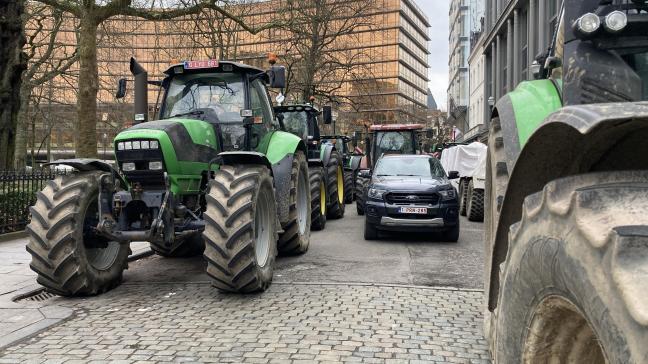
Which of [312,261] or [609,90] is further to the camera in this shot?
[312,261]

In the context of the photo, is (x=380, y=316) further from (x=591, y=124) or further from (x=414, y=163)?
(x=414, y=163)

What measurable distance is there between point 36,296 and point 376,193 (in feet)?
19.4

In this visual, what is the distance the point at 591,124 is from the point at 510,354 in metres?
0.95

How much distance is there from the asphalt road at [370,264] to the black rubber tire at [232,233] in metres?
1.24

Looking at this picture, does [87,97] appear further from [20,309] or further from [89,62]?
[20,309]

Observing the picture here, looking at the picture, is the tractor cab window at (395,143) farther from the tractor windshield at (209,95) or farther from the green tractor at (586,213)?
the green tractor at (586,213)

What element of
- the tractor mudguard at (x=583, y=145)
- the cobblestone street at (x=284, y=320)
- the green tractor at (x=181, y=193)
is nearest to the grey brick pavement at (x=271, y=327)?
the cobblestone street at (x=284, y=320)

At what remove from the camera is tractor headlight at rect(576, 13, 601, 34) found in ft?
7.98

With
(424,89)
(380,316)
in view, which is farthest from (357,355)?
(424,89)

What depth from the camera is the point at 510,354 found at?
6.54 feet

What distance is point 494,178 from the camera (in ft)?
11.7

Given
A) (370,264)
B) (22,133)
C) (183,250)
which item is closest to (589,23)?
(370,264)

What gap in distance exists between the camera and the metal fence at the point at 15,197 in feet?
33.6

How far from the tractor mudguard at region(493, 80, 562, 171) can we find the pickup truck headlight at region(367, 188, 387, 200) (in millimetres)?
6631
